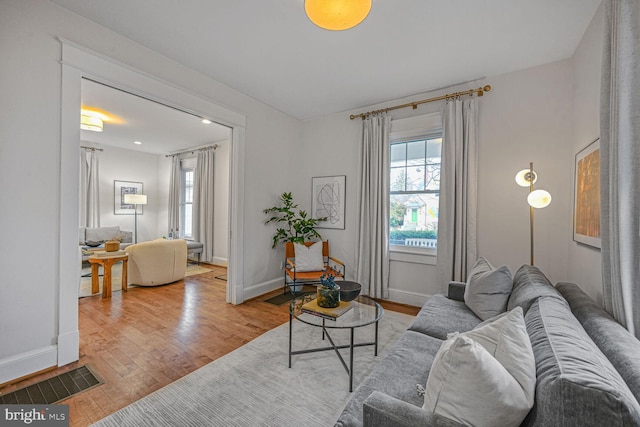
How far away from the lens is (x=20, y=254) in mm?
2027

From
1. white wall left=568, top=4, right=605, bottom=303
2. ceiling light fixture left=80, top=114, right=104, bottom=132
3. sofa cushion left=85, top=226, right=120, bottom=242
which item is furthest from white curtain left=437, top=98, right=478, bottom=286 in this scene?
sofa cushion left=85, top=226, right=120, bottom=242

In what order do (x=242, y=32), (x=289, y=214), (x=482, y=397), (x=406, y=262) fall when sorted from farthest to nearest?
(x=289, y=214)
(x=406, y=262)
(x=242, y=32)
(x=482, y=397)

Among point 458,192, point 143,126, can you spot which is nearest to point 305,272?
point 458,192

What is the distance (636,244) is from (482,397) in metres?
1.19

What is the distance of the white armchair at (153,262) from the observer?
432cm

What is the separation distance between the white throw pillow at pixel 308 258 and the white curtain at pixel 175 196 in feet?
14.8

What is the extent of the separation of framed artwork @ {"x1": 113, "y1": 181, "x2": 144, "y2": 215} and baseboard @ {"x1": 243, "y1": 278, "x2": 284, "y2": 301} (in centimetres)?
526

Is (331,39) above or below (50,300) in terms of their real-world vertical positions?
above

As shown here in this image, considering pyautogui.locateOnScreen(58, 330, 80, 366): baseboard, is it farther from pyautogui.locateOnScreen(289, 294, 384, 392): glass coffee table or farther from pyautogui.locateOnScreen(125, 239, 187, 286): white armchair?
pyautogui.locateOnScreen(125, 239, 187, 286): white armchair

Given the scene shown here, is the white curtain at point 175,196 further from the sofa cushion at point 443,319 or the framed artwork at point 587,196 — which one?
the framed artwork at point 587,196

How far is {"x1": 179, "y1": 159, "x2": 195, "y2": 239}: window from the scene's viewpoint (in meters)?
7.09

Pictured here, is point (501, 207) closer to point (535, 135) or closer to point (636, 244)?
point (535, 135)

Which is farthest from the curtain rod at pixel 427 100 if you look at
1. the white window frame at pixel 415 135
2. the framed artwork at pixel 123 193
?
the framed artwork at pixel 123 193

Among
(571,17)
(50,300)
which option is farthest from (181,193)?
(571,17)
